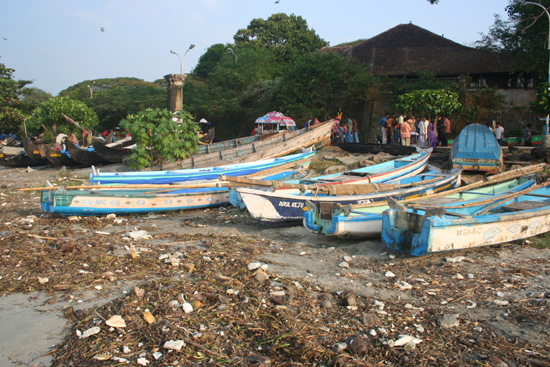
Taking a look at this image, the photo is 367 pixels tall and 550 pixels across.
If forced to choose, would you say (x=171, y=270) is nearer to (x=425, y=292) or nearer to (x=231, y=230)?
(x=231, y=230)

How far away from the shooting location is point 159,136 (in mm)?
12445

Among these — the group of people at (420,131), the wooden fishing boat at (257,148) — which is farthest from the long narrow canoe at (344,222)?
the group of people at (420,131)

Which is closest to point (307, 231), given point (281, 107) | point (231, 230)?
point (231, 230)

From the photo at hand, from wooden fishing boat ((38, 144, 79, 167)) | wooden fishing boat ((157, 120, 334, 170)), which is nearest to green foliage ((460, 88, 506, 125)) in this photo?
wooden fishing boat ((157, 120, 334, 170))

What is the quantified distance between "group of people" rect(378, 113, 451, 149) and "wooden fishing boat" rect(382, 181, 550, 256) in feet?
30.2

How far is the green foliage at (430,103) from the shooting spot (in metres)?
16.4

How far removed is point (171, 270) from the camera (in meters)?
5.60

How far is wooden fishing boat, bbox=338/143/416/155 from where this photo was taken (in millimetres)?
14414

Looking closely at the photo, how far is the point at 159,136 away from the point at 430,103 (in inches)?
414

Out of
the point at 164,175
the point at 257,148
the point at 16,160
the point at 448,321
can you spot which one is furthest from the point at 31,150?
the point at 448,321

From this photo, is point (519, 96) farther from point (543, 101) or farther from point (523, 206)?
point (523, 206)

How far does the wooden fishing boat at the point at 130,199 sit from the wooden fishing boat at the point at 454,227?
15.9 feet

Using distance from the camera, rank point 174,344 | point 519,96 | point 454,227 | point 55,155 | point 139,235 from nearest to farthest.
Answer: point 174,344
point 454,227
point 139,235
point 55,155
point 519,96

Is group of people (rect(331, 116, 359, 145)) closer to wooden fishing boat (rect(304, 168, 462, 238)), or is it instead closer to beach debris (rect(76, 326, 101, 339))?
wooden fishing boat (rect(304, 168, 462, 238))
